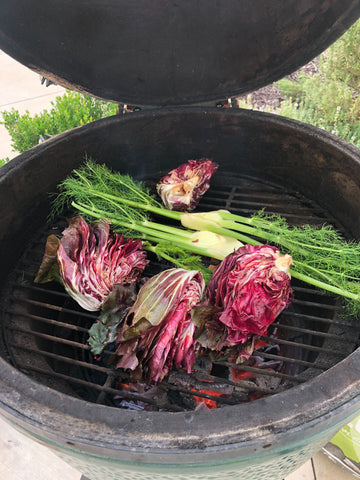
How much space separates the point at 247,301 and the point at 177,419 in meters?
0.57

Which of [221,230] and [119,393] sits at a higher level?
[221,230]

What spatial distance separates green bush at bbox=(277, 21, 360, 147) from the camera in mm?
5176

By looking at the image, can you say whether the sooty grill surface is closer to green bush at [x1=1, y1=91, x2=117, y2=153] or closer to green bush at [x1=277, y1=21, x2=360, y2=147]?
green bush at [x1=1, y1=91, x2=117, y2=153]

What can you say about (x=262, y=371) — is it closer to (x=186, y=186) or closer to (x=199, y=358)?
(x=199, y=358)

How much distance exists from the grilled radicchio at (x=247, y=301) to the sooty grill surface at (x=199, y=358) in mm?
132

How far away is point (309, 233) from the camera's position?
1916 mm

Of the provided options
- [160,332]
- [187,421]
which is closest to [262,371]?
[160,332]

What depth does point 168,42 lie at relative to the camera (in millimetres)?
2443

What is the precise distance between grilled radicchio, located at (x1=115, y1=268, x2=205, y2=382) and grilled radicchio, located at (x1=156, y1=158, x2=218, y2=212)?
0.69 m

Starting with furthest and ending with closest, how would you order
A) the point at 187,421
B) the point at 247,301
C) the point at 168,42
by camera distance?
the point at 168,42
the point at 247,301
the point at 187,421

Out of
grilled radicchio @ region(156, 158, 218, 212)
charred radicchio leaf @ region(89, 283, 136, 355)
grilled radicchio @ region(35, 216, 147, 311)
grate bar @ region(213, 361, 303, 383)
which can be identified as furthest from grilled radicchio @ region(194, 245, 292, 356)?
grilled radicchio @ region(156, 158, 218, 212)

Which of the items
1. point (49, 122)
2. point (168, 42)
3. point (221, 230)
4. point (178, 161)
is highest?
point (49, 122)

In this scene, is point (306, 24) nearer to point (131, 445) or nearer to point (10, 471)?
point (131, 445)

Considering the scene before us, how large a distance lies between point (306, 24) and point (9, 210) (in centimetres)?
199
